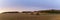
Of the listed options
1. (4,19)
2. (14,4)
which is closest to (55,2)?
(14,4)

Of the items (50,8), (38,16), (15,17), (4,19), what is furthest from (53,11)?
(4,19)

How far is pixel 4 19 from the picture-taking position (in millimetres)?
Answer: 707

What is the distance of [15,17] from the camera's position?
0.71 metres

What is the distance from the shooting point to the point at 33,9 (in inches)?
28.1

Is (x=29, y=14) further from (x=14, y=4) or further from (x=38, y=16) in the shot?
(x=14, y=4)

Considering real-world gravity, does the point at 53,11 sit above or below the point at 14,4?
below

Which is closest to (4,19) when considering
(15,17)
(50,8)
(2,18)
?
(2,18)

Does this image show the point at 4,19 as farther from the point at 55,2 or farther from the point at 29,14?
the point at 55,2

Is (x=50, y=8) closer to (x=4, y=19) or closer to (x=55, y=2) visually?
(x=55, y=2)

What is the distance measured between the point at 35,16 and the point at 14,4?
0.29 metres

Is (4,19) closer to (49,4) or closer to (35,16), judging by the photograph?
(35,16)

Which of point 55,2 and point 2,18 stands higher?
point 55,2

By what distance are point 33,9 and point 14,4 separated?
237mm

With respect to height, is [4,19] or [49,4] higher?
[49,4]
